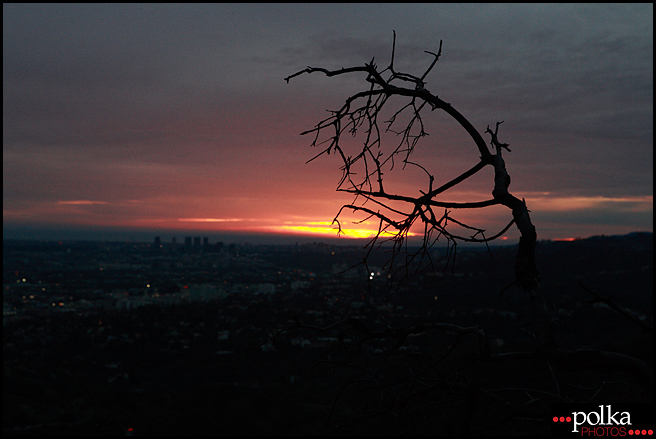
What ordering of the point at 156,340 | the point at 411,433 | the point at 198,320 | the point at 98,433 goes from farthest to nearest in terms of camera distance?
the point at 198,320
the point at 156,340
the point at 98,433
the point at 411,433

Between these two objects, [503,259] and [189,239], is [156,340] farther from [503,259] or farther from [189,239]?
[189,239]

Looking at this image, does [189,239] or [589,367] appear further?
[189,239]

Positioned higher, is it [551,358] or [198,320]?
[551,358]

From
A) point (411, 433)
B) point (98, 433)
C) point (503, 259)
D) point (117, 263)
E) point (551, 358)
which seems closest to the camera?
point (551, 358)

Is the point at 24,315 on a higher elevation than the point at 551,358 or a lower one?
lower

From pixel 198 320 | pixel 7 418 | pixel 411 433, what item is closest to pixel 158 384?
pixel 7 418

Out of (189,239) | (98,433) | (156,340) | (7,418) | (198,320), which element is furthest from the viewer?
(189,239)

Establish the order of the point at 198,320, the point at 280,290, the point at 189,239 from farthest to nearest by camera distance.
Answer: the point at 189,239
the point at 280,290
the point at 198,320

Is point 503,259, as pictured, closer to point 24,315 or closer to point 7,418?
point 7,418

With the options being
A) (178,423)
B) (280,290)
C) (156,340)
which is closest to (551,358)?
(178,423)
